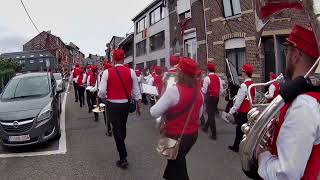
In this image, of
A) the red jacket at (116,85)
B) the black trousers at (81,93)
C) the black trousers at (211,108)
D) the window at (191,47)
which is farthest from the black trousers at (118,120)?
the window at (191,47)

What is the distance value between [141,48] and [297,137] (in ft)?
149

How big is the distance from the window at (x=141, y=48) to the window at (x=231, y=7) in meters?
24.9

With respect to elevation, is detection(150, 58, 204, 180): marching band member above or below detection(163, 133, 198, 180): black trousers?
above

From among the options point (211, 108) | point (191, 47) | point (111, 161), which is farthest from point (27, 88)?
point (191, 47)

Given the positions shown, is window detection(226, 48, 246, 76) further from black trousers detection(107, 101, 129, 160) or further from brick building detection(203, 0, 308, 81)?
black trousers detection(107, 101, 129, 160)

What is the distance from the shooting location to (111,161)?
7.37m

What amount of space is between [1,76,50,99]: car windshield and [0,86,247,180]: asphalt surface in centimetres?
135

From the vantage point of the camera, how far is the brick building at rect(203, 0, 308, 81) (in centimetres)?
1672

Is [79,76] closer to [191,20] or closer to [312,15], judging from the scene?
[191,20]

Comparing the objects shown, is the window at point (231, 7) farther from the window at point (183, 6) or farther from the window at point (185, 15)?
the window at point (183, 6)

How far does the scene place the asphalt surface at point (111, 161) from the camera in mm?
6539

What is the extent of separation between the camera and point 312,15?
185 cm

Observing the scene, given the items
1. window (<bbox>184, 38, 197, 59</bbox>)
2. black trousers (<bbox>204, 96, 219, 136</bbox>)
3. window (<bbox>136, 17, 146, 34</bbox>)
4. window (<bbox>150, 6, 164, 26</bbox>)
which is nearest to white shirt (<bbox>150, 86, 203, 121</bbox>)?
black trousers (<bbox>204, 96, 219, 136</bbox>)

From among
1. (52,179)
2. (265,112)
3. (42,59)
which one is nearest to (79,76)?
(52,179)
